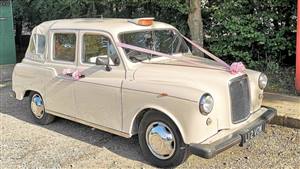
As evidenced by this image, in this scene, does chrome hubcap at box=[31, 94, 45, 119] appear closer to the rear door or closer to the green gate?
the rear door

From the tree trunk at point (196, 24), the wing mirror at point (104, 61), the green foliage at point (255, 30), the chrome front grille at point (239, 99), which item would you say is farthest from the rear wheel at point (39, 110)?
the green foliage at point (255, 30)

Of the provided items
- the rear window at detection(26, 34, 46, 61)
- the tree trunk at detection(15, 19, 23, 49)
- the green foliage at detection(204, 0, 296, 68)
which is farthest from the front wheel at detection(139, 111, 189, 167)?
the tree trunk at detection(15, 19, 23, 49)

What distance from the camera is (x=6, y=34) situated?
12039 millimetres

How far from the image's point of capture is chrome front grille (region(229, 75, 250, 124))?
4.43m

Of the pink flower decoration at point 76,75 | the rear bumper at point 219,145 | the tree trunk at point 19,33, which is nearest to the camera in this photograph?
the rear bumper at point 219,145

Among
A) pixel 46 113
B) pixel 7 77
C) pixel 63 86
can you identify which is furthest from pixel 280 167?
pixel 7 77

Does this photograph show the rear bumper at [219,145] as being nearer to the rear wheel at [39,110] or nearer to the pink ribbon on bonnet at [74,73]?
the pink ribbon on bonnet at [74,73]

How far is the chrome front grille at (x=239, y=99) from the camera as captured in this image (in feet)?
14.5

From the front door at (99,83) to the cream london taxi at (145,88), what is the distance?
0.5 inches

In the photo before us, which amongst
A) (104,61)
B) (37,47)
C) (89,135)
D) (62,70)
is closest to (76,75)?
(62,70)

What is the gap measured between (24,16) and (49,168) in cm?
968

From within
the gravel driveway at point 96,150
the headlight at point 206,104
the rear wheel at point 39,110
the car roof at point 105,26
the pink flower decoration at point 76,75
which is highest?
the car roof at point 105,26

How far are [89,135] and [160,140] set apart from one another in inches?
65.9

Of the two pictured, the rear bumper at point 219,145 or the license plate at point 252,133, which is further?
the license plate at point 252,133
